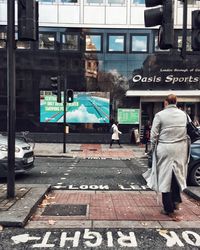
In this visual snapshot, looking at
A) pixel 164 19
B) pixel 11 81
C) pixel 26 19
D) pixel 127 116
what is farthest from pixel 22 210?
pixel 127 116

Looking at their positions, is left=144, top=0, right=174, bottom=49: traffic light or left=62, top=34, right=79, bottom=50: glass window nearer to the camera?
left=144, top=0, right=174, bottom=49: traffic light

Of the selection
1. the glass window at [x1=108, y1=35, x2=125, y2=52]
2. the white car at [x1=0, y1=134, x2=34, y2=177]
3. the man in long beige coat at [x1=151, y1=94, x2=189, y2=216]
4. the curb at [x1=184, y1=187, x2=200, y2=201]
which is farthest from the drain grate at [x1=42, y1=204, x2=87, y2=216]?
the glass window at [x1=108, y1=35, x2=125, y2=52]

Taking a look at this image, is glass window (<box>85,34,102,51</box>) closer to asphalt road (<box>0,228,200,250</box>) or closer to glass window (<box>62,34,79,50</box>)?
glass window (<box>62,34,79,50</box>)

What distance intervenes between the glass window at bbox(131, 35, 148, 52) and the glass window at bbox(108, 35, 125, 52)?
643 mm

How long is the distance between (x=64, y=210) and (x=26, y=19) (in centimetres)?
331

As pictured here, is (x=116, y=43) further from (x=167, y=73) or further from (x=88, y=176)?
(x=88, y=176)

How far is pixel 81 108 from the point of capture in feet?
71.2

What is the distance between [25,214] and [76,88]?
16797 mm

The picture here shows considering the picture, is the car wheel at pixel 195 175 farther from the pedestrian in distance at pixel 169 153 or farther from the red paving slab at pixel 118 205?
the pedestrian in distance at pixel 169 153

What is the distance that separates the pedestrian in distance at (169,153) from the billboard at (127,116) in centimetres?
1602

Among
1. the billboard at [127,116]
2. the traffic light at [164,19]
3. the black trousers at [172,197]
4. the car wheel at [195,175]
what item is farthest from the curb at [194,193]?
the billboard at [127,116]

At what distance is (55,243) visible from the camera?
4281 mm

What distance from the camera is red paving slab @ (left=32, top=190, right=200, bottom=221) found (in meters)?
5.39

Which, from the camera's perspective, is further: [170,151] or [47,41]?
[47,41]
